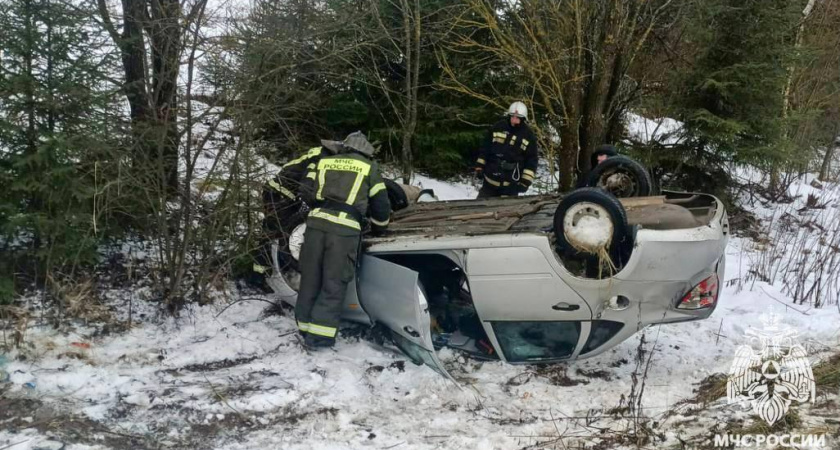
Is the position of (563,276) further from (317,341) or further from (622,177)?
(317,341)

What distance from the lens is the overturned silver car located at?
3.98 meters

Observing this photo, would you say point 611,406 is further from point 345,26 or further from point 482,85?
point 482,85

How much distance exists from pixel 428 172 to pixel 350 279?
6326 millimetres

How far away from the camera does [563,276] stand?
406 cm

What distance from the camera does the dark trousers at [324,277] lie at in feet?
15.0

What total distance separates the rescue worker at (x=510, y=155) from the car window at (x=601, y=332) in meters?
3.57

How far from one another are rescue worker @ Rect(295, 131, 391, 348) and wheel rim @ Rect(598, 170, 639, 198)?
6.87ft

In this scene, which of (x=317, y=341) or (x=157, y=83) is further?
(x=157, y=83)

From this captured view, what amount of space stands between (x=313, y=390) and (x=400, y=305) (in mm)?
847

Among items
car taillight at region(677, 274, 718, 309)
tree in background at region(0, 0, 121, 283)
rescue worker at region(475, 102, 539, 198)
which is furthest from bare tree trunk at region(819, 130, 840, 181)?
tree in background at region(0, 0, 121, 283)

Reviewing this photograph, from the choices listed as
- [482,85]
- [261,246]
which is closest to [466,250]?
[261,246]

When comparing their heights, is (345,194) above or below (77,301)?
above

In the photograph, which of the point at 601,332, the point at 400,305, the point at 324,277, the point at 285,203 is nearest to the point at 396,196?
the point at 285,203

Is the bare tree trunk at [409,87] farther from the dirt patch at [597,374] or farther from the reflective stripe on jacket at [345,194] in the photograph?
the dirt patch at [597,374]
